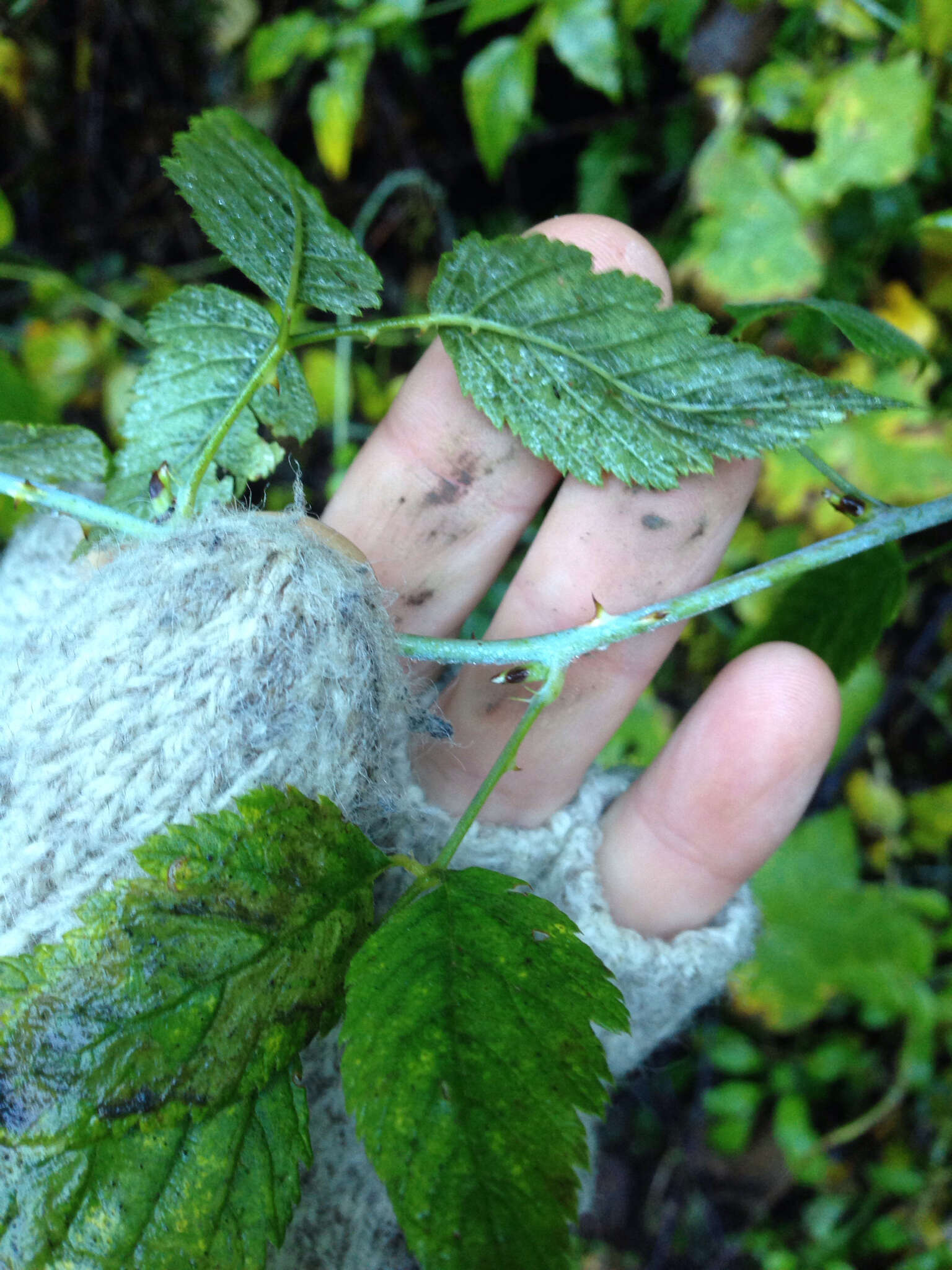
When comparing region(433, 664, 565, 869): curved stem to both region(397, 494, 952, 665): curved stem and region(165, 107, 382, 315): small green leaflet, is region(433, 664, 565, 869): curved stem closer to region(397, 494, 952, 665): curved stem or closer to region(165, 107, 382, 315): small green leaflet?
region(397, 494, 952, 665): curved stem

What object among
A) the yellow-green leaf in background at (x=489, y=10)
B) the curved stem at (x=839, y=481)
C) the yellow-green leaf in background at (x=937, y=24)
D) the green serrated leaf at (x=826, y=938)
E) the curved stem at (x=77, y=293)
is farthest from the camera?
the green serrated leaf at (x=826, y=938)

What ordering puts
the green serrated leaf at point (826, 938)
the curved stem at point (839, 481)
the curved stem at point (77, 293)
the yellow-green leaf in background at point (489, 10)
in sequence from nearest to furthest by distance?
the curved stem at point (839, 481), the yellow-green leaf in background at point (489, 10), the curved stem at point (77, 293), the green serrated leaf at point (826, 938)

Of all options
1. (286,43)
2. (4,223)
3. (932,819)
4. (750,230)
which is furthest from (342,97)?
(932,819)

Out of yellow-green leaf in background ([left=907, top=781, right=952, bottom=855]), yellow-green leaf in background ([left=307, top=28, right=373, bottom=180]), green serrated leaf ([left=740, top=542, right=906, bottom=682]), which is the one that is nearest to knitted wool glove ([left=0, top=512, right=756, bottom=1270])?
green serrated leaf ([left=740, top=542, right=906, bottom=682])

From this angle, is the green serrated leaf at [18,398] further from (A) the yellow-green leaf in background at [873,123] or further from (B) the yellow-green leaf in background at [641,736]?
(A) the yellow-green leaf in background at [873,123]

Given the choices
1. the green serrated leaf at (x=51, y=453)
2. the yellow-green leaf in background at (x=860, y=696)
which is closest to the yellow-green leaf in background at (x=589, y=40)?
the green serrated leaf at (x=51, y=453)

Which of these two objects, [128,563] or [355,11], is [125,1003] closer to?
[128,563]

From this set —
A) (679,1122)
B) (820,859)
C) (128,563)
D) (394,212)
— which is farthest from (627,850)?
(394,212)
